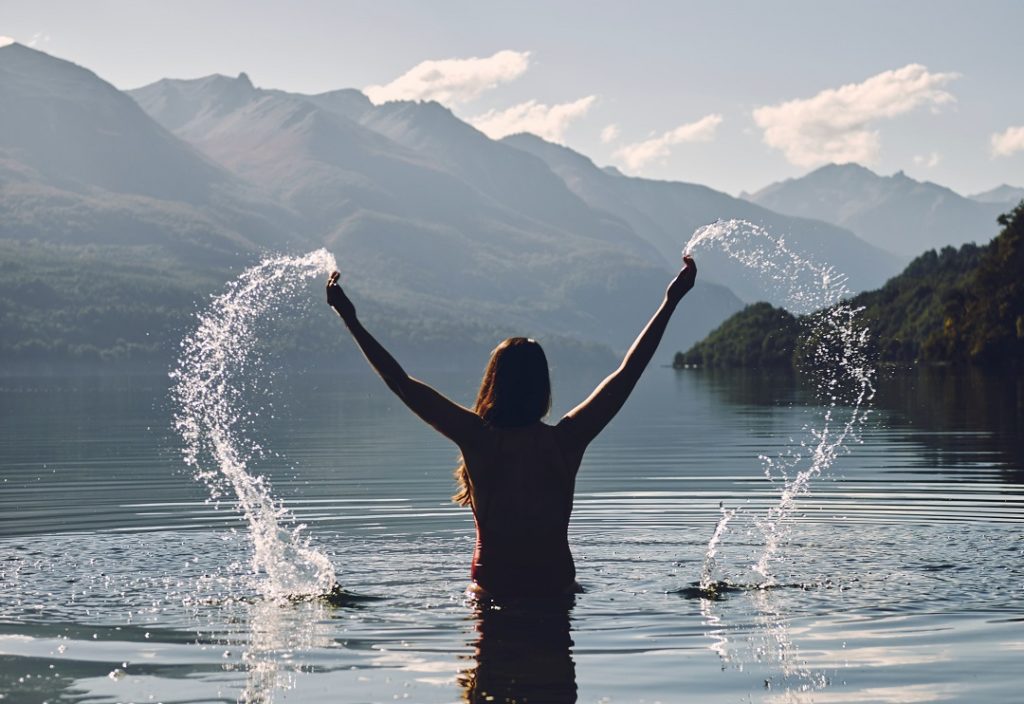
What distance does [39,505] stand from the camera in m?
28.8

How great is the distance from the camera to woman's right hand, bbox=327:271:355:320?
41.1ft

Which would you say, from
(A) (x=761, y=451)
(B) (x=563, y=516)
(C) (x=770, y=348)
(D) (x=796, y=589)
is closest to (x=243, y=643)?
(B) (x=563, y=516)

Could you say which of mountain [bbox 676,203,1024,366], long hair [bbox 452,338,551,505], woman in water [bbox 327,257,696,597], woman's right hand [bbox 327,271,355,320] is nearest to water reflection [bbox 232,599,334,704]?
woman in water [bbox 327,257,696,597]

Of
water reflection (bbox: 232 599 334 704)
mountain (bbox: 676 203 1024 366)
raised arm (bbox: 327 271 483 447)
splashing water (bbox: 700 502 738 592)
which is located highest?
mountain (bbox: 676 203 1024 366)

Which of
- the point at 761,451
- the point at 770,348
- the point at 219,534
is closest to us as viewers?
the point at 219,534

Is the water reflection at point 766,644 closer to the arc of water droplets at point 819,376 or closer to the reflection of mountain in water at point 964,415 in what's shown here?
the arc of water droplets at point 819,376

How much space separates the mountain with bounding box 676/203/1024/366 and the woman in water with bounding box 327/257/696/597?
352 feet

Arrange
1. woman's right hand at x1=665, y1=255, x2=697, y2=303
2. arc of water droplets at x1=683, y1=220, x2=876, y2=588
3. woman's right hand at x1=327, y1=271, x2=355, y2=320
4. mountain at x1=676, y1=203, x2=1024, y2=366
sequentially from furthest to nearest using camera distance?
mountain at x1=676, y1=203, x2=1024, y2=366 → arc of water droplets at x1=683, y1=220, x2=876, y2=588 → woman's right hand at x1=665, y1=255, x2=697, y2=303 → woman's right hand at x1=327, y1=271, x2=355, y2=320

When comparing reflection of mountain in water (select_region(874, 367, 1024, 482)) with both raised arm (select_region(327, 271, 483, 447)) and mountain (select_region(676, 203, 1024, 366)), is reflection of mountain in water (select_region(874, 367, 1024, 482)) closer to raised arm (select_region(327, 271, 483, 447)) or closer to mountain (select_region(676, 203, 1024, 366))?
mountain (select_region(676, 203, 1024, 366))

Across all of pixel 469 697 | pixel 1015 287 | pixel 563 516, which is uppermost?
pixel 1015 287

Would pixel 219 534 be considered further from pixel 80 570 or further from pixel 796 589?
pixel 796 589

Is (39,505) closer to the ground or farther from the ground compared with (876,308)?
closer to the ground

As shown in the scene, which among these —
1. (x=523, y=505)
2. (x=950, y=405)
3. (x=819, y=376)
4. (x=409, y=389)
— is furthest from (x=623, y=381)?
(x=819, y=376)

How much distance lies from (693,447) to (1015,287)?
80.4 metres
